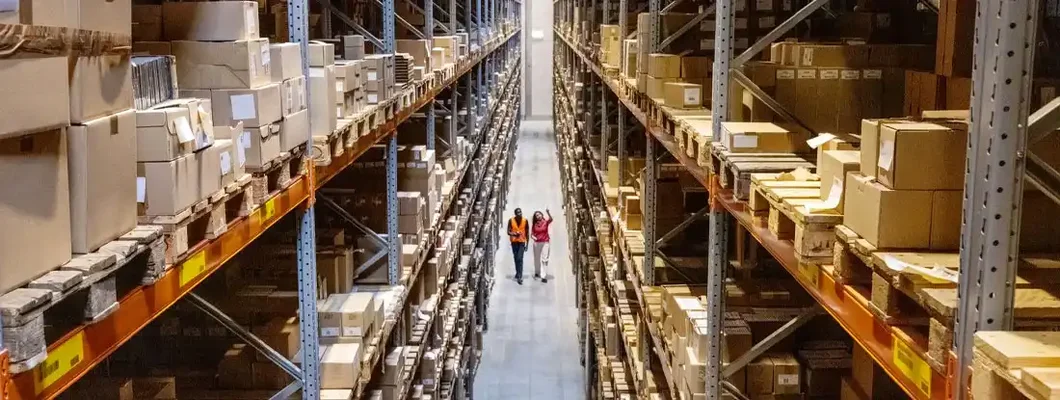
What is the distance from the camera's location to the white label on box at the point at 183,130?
2.89 m

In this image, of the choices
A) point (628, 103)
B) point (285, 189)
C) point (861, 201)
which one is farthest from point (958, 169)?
point (628, 103)

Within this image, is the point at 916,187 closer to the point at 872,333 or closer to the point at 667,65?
the point at 872,333

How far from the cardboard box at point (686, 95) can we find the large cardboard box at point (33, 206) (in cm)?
396

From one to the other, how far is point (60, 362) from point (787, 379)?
3.47m

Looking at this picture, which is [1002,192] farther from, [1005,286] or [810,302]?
[810,302]

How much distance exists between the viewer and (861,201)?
2816 mm

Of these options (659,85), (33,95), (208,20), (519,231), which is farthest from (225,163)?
(519,231)

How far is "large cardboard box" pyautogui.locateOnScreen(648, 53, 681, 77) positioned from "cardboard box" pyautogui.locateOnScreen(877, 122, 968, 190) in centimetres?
339

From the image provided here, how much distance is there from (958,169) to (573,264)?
13695mm

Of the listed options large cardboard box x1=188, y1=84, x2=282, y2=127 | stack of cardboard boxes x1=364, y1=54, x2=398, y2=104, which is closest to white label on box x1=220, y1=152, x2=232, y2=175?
large cardboard box x1=188, y1=84, x2=282, y2=127

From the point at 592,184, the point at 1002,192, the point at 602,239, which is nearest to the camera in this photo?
the point at 1002,192

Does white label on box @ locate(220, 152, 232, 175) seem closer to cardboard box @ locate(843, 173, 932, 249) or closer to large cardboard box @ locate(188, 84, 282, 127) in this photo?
large cardboard box @ locate(188, 84, 282, 127)

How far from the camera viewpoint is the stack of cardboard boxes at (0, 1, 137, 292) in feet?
6.50

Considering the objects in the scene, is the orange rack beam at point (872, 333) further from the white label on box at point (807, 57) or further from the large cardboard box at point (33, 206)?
the large cardboard box at point (33, 206)
